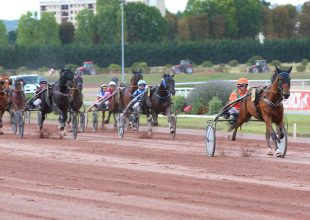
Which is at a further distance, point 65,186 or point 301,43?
point 301,43

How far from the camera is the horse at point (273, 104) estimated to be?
17.8 m

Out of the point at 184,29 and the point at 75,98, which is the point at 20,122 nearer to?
the point at 75,98

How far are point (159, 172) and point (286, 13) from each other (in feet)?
330

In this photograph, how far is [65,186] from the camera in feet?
44.3

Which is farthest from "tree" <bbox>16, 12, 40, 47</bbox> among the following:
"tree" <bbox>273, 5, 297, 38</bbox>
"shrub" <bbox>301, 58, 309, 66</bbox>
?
"shrub" <bbox>301, 58, 309, 66</bbox>

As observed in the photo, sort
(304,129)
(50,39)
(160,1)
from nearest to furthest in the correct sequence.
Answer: (304,129)
(50,39)
(160,1)

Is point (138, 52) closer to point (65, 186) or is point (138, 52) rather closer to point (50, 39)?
point (50, 39)

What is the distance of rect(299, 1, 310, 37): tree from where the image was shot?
109025 mm

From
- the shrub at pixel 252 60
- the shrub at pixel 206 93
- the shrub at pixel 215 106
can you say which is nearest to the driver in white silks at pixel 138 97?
the shrub at pixel 215 106

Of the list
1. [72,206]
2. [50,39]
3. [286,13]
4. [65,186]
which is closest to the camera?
[72,206]

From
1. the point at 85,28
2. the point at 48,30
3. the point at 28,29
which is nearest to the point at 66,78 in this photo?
the point at 28,29

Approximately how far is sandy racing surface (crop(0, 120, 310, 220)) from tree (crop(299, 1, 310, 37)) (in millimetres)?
88218

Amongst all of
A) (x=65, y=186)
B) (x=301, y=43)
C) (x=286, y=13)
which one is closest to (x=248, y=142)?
(x=65, y=186)

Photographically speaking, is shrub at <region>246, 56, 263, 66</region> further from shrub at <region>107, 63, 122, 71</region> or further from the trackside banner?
the trackside banner
